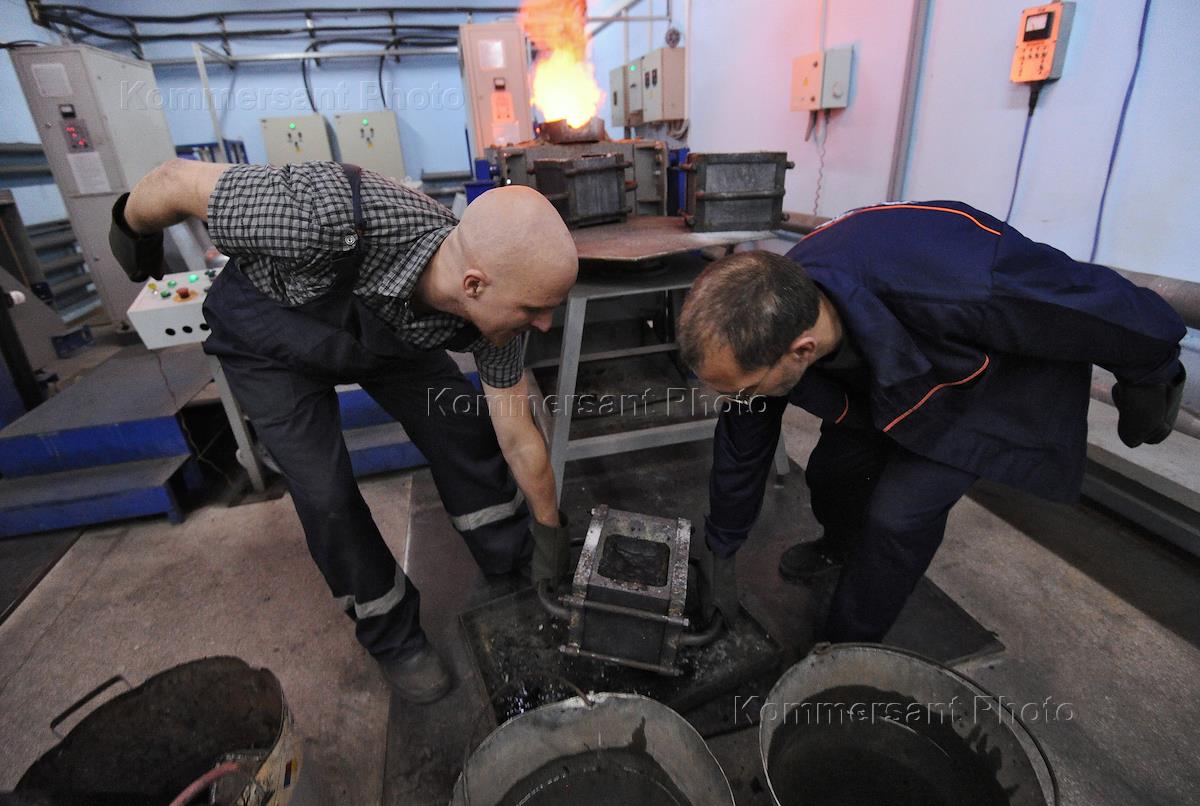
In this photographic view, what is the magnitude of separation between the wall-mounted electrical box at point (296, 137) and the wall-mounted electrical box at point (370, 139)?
0.16 m

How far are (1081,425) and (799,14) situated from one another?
10.7 ft

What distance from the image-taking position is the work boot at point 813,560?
6.11ft

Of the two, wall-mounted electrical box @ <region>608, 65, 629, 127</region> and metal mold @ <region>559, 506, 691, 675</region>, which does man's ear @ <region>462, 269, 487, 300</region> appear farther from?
wall-mounted electrical box @ <region>608, 65, 629, 127</region>

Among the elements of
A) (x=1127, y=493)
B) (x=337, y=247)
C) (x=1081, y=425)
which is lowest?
(x=1127, y=493)

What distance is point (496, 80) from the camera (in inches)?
202

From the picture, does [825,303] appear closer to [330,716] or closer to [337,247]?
[337,247]

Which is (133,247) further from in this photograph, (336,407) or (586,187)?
(586,187)

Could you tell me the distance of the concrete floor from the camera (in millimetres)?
1355

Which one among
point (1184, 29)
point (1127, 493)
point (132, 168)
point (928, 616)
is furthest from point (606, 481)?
point (132, 168)

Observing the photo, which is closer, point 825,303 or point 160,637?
point 825,303

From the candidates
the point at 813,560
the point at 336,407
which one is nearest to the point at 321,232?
the point at 336,407

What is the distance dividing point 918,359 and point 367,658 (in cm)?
160

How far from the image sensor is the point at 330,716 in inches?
58.7

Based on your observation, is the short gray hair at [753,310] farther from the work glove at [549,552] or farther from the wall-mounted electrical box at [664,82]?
the wall-mounted electrical box at [664,82]
